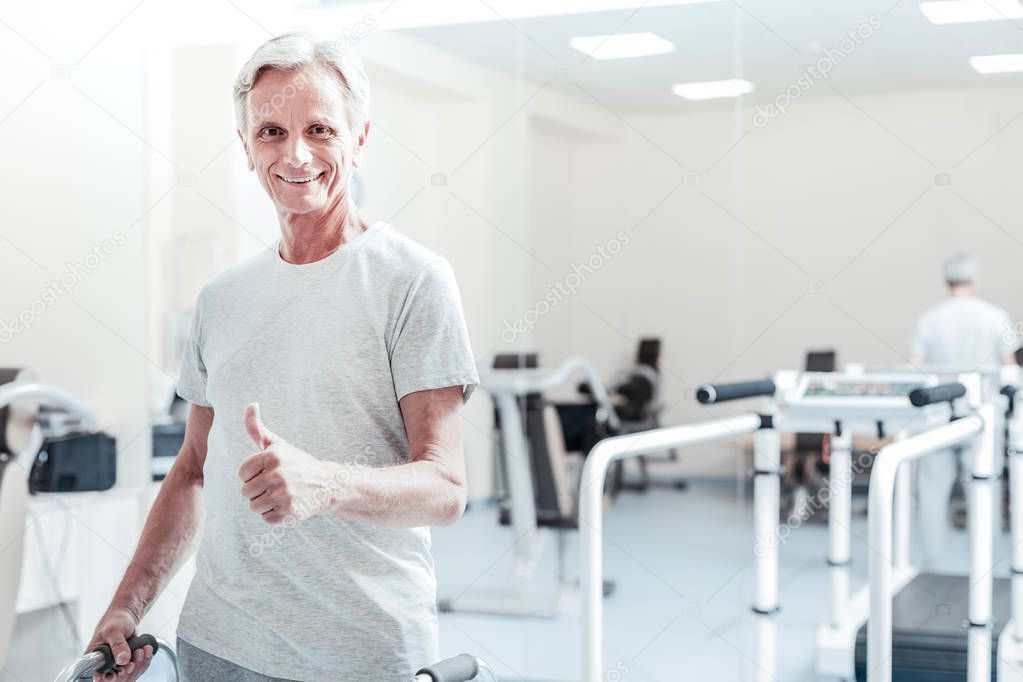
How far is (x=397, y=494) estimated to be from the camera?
46.5 inches

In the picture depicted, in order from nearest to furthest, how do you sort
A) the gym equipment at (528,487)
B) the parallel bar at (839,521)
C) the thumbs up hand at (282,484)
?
1. the thumbs up hand at (282,484)
2. the parallel bar at (839,521)
3. the gym equipment at (528,487)

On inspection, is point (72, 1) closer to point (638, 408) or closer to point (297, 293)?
point (638, 408)

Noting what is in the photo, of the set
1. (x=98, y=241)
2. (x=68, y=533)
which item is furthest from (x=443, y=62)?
(x=68, y=533)

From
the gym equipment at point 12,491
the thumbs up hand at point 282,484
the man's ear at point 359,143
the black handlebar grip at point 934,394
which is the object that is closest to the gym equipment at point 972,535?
the black handlebar grip at point 934,394

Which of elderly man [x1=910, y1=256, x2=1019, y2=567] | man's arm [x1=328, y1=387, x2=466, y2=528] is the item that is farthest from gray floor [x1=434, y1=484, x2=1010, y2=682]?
man's arm [x1=328, y1=387, x2=466, y2=528]

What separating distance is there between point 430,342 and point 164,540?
518 millimetres

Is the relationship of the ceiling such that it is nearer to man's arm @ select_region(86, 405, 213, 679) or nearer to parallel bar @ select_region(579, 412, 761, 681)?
parallel bar @ select_region(579, 412, 761, 681)

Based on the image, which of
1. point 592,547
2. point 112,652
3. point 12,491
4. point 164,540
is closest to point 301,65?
point 164,540

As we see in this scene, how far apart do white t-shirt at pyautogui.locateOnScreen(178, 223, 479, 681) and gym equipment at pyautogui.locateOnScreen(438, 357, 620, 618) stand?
2.88m

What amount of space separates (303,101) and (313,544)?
0.53 meters

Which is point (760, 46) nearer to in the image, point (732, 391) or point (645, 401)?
point (645, 401)

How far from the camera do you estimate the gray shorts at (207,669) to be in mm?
1326

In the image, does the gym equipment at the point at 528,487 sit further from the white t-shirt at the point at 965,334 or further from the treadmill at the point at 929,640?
the treadmill at the point at 929,640

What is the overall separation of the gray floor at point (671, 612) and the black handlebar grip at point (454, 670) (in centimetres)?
234
